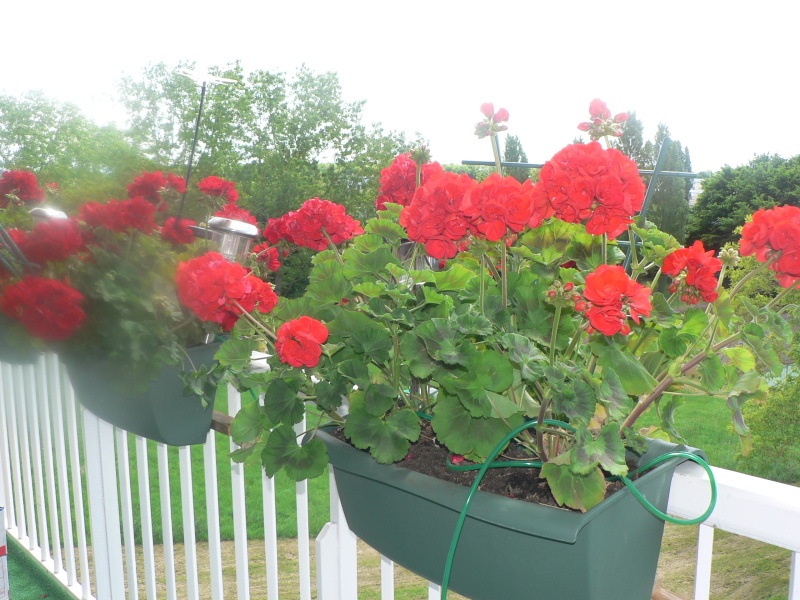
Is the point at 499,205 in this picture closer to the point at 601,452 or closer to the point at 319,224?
the point at 601,452

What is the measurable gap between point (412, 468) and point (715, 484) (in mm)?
256

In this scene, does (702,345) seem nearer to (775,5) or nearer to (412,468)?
(412,468)

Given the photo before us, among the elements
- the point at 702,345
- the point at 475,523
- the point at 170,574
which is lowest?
the point at 170,574

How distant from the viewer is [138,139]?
0.72 metres

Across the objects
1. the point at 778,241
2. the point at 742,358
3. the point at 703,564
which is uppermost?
the point at 778,241

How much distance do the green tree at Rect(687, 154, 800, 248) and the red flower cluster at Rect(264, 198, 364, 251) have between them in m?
6.51

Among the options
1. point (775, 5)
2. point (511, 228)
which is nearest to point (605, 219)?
point (511, 228)

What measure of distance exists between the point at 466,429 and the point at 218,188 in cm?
45

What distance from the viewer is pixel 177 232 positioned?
0.75m

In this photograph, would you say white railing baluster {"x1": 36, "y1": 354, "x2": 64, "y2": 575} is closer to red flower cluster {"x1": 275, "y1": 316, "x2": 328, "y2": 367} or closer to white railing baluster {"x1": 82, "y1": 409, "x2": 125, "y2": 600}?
white railing baluster {"x1": 82, "y1": 409, "x2": 125, "y2": 600}

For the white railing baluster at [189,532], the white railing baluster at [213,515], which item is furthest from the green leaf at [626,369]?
the white railing baluster at [189,532]

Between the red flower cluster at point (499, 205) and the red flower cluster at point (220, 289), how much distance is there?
0.76ft

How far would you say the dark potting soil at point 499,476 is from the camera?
0.55 m

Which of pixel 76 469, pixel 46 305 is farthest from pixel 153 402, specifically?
pixel 76 469
